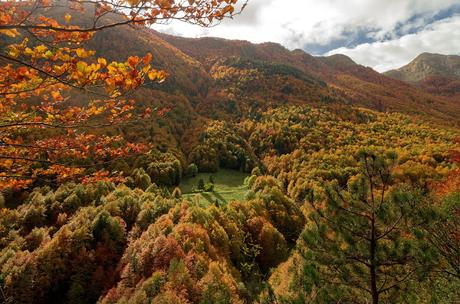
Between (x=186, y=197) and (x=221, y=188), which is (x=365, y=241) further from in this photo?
(x=221, y=188)

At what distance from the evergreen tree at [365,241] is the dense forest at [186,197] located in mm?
45

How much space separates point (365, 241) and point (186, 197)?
136ft

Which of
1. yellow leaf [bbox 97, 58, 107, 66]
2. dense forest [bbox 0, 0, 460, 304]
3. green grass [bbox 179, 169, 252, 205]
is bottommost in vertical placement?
green grass [bbox 179, 169, 252, 205]

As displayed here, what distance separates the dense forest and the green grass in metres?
0.57

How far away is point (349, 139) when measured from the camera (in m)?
87.8

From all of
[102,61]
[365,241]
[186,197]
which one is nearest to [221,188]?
[186,197]

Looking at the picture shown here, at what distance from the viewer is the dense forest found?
15.7 feet

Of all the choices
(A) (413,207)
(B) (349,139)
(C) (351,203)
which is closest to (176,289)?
(C) (351,203)

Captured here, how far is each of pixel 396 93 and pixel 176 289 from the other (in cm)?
19442

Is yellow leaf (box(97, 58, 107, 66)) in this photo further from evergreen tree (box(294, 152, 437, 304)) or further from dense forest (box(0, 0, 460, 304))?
evergreen tree (box(294, 152, 437, 304))

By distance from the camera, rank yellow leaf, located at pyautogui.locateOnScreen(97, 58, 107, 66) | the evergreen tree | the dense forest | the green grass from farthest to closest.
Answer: the green grass < the evergreen tree < the dense forest < yellow leaf, located at pyautogui.locateOnScreen(97, 58, 107, 66)

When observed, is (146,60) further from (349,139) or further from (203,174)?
(349,139)

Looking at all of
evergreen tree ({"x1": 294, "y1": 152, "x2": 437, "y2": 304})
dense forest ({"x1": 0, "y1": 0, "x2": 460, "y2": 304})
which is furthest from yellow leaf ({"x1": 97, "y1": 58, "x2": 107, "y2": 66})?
evergreen tree ({"x1": 294, "y1": 152, "x2": 437, "y2": 304})

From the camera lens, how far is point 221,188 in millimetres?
56844
